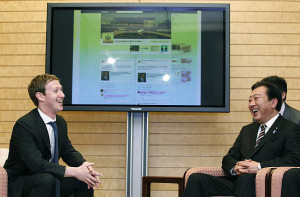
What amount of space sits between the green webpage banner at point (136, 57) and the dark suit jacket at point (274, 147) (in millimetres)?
850

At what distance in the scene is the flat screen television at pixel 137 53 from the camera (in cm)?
437

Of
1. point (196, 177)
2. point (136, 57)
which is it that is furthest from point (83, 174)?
point (136, 57)

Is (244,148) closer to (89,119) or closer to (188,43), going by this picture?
(188,43)

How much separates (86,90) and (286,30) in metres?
2.19

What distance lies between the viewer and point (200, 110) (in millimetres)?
4305

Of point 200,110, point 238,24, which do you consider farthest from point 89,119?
point 238,24

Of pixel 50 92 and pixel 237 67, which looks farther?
pixel 237 67

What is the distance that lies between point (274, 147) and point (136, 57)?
1.63 metres

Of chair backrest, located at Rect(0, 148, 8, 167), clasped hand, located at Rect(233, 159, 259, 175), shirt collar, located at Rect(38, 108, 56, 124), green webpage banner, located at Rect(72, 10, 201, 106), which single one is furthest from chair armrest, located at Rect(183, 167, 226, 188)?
chair backrest, located at Rect(0, 148, 8, 167)

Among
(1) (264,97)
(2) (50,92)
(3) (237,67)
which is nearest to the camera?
(2) (50,92)

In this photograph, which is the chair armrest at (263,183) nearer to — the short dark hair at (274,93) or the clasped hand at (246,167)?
the clasped hand at (246,167)

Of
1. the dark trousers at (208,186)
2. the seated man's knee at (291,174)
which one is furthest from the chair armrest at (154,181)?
the seated man's knee at (291,174)

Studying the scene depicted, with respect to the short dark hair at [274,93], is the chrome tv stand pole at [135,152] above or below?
below

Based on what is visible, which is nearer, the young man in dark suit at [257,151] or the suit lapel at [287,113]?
the young man in dark suit at [257,151]
